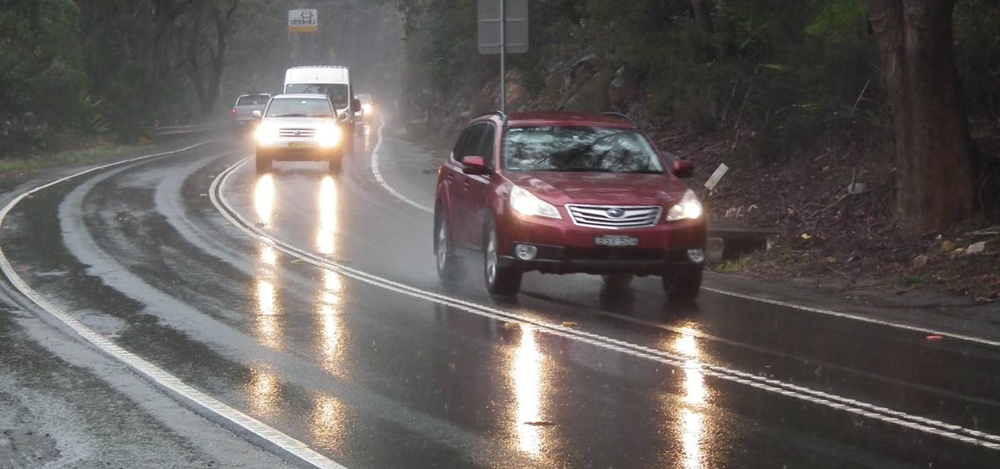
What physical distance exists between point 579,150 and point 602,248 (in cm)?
168

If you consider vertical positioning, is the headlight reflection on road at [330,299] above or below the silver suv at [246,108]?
above

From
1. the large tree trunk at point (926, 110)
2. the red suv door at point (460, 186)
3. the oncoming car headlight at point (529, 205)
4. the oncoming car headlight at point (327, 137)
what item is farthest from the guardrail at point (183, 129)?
the oncoming car headlight at point (529, 205)

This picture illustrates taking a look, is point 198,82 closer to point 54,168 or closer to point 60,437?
point 54,168

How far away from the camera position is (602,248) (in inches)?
481

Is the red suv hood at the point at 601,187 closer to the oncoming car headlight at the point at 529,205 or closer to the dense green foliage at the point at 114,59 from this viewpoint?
the oncoming car headlight at the point at 529,205

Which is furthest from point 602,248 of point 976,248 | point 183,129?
point 183,129

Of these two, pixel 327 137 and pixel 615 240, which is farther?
pixel 327 137

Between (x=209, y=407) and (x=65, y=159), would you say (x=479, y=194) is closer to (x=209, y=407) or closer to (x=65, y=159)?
(x=209, y=407)

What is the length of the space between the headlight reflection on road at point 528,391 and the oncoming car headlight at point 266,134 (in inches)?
848

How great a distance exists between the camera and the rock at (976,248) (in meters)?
14.0

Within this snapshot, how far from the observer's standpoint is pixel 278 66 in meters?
117

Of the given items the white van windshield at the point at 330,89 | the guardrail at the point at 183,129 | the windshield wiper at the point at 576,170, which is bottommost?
the guardrail at the point at 183,129

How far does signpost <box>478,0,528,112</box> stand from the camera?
2531 centimetres

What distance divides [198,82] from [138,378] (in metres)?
69.0
